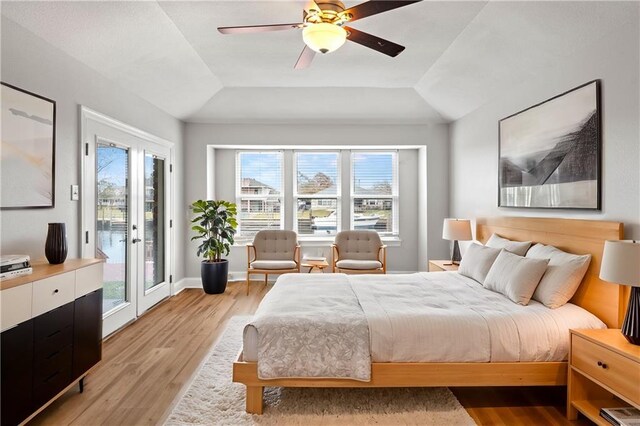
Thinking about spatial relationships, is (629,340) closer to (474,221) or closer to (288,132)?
(474,221)

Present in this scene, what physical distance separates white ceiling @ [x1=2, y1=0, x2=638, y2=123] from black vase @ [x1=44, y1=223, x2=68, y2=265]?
1503 millimetres

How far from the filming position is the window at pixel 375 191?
626 cm

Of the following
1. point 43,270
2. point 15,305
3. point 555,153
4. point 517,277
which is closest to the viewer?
point 15,305

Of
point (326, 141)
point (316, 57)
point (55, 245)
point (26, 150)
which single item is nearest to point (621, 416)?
point (55, 245)

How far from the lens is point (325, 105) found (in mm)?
5301

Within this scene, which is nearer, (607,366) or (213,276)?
(607,366)

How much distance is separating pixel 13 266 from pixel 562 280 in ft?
11.7

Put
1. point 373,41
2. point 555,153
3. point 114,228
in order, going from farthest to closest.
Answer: point 114,228, point 555,153, point 373,41

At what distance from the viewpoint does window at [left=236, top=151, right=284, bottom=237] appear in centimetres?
624

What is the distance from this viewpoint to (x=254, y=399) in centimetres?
226

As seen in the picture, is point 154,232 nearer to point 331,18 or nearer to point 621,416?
point 331,18

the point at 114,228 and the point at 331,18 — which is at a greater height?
the point at 331,18

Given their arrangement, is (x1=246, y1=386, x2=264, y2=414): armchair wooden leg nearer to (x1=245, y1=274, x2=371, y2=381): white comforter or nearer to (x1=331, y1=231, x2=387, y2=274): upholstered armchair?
(x1=245, y1=274, x2=371, y2=381): white comforter

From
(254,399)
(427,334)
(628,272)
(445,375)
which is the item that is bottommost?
(254,399)
